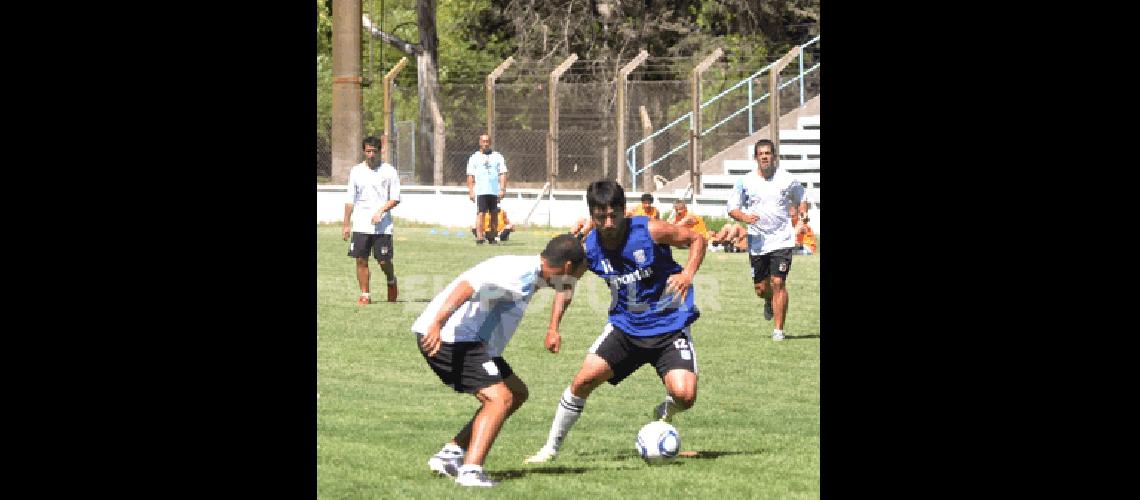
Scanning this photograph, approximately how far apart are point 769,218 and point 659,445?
23.3 feet

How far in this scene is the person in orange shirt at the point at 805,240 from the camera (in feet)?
96.0

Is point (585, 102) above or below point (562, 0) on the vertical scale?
below

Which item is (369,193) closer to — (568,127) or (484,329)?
(484,329)

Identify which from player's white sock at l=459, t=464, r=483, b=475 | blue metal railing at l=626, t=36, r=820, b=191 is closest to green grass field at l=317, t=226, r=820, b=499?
player's white sock at l=459, t=464, r=483, b=475

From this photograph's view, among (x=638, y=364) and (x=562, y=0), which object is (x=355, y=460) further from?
(x=562, y=0)

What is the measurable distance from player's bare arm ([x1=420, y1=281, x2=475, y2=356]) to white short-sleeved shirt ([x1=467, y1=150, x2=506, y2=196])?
2052cm

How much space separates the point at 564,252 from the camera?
387 inches

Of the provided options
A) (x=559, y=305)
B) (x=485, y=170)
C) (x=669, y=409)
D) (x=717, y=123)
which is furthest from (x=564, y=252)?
(x=717, y=123)

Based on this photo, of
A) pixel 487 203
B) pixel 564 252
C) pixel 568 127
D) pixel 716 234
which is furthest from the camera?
pixel 568 127

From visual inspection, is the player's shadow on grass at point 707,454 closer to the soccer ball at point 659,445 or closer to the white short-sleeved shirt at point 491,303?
the soccer ball at point 659,445

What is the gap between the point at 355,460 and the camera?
10.9m

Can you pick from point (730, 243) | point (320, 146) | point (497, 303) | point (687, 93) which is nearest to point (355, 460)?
point (497, 303)

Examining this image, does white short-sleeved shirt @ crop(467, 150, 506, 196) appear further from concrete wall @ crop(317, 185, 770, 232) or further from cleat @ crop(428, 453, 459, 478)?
cleat @ crop(428, 453, 459, 478)

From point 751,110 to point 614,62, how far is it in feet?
38.5
